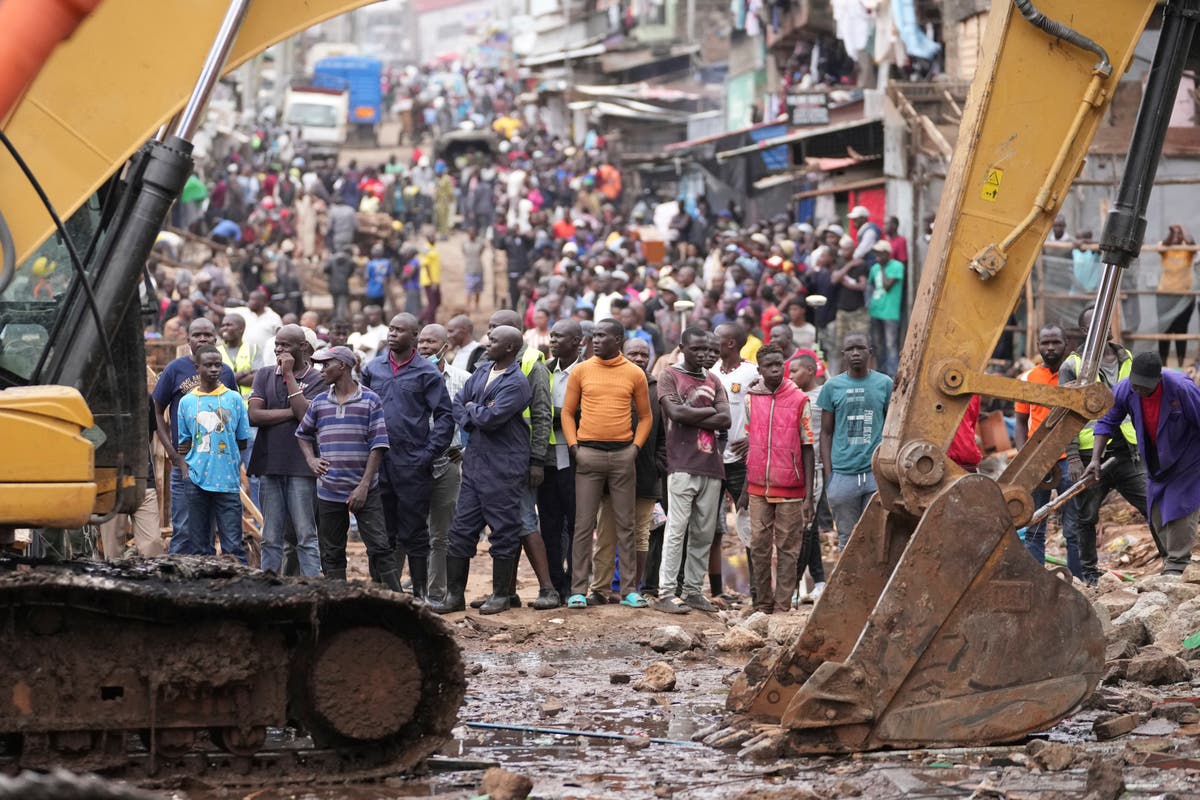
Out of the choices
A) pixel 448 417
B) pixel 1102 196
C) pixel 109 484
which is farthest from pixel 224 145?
pixel 109 484

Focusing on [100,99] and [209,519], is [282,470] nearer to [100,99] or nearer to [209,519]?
[209,519]

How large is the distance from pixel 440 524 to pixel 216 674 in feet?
19.2

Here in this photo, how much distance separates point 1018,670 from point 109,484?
3.92 m

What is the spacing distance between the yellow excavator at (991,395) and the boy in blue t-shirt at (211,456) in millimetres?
5529

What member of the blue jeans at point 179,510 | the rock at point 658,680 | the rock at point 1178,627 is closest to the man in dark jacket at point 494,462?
the blue jeans at point 179,510

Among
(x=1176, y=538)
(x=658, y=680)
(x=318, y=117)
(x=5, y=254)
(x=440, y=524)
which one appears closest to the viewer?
(x=5, y=254)

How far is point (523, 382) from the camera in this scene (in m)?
12.1

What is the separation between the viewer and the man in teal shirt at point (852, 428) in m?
12.5

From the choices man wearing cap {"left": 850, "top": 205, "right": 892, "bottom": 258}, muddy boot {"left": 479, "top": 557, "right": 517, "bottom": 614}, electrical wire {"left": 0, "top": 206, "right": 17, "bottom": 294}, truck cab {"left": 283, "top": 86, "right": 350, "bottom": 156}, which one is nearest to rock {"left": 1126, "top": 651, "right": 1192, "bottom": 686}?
muddy boot {"left": 479, "top": 557, "right": 517, "bottom": 614}

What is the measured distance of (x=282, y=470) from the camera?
39.2 feet

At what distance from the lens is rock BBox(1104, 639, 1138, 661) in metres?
9.54

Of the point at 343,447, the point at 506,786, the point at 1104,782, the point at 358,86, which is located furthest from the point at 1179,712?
the point at 358,86

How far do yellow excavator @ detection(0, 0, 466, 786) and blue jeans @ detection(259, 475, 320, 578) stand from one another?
439 cm

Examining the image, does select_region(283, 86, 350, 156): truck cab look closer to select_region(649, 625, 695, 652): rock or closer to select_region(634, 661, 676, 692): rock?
select_region(649, 625, 695, 652): rock
